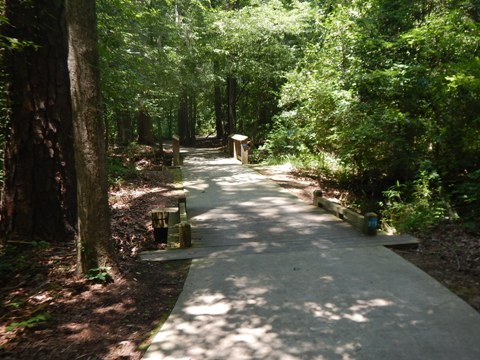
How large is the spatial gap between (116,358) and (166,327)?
1.95ft

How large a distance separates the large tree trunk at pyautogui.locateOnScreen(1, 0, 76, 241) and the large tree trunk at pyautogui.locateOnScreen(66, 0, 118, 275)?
1327mm

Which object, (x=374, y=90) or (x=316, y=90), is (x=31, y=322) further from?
(x=316, y=90)

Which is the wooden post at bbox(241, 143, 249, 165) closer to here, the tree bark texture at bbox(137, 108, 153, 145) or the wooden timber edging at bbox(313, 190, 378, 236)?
the tree bark texture at bbox(137, 108, 153, 145)

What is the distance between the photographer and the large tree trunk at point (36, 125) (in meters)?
5.23

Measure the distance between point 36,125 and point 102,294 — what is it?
2641 millimetres

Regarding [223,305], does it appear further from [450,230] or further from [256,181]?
[256,181]

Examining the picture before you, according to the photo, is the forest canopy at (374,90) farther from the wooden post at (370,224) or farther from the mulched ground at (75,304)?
the mulched ground at (75,304)

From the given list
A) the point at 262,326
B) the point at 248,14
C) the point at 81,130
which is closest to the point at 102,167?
the point at 81,130

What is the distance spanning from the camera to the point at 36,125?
17.5ft

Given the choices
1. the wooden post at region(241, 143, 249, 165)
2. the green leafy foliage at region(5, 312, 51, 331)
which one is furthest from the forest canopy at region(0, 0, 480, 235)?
the green leafy foliage at region(5, 312, 51, 331)

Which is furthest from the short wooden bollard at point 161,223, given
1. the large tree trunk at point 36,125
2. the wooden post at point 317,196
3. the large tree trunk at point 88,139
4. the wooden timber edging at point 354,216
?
the wooden post at point 317,196

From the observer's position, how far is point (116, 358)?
3.22 metres

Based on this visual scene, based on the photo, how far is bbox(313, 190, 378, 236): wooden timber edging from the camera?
6414mm

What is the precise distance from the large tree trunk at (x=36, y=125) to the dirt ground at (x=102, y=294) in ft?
1.42
